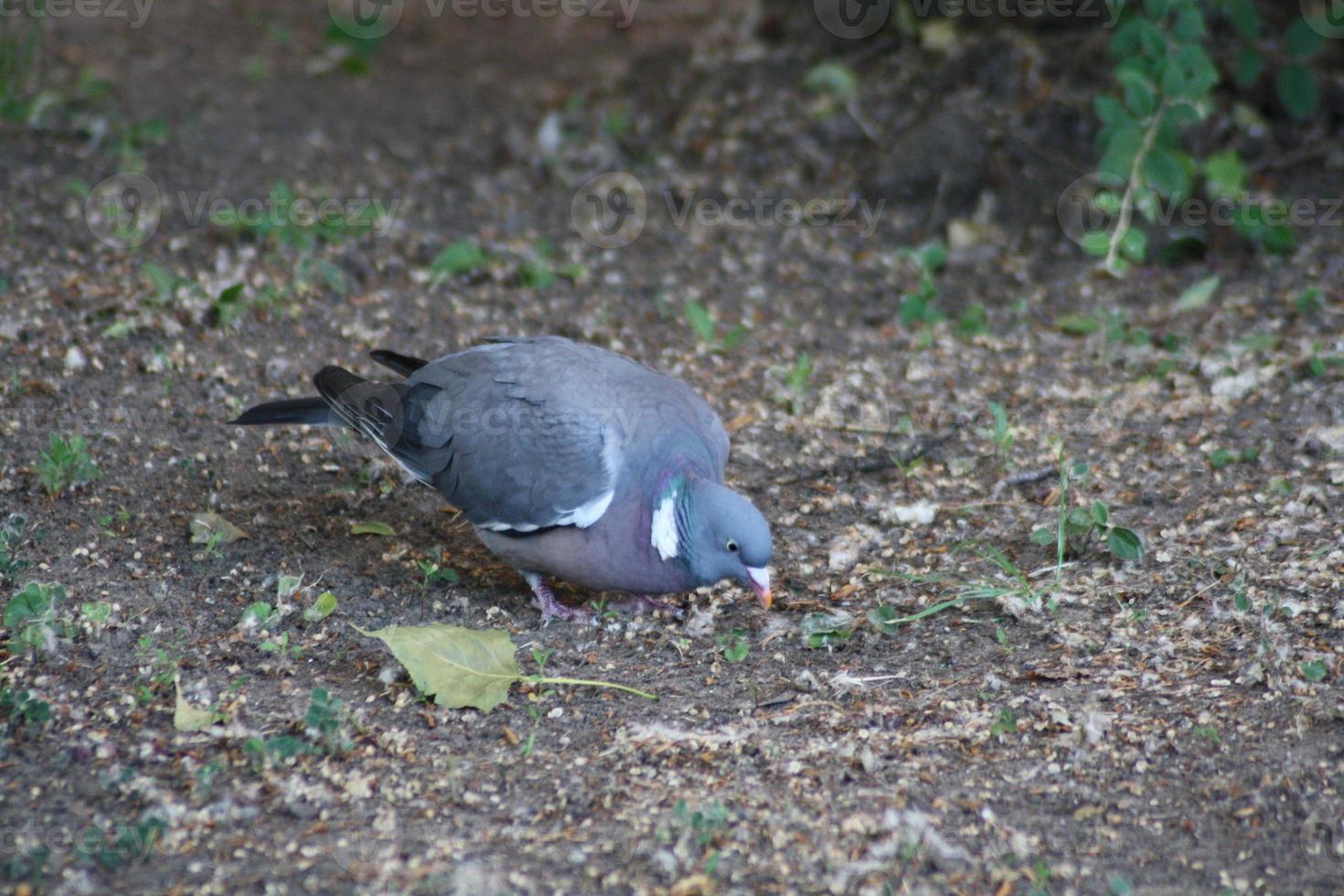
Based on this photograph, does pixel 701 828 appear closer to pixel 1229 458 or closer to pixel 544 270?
pixel 1229 458

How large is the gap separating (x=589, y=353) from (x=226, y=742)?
1610mm

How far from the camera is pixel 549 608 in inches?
158

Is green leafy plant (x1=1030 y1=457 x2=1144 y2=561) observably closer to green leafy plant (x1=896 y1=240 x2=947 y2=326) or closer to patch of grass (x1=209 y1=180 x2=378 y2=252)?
green leafy plant (x1=896 y1=240 x2=947 y2=326)

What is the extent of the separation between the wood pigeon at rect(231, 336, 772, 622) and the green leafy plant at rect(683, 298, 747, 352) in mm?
1224

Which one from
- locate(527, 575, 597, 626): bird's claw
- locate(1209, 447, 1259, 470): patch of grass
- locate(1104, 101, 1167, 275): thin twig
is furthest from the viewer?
locate(1104, 101, 1167, 275): thin twig

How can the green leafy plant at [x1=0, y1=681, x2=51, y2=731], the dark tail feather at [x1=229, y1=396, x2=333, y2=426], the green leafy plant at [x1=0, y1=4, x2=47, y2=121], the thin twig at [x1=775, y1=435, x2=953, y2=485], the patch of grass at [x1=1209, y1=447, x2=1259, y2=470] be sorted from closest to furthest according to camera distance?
the green leafy plant at [x1=0, y1=681, x2=51, y2=731] → the dark tail feather at [x1=229, y1=396, x2=333, y2=426] → the patch of grass at [x1=1209, y1=447, x2=1259, y2=470] → the thin twig at [x1=775, y1=435, x2=953, y2=485] → the green leafy plant at [x1=0, y1=4, x2=47, y2=121]

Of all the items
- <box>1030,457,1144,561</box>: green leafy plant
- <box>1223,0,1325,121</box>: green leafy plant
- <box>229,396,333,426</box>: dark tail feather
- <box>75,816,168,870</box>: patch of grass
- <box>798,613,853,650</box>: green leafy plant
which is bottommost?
<box>798,613,853,650</box>: green leafy plant

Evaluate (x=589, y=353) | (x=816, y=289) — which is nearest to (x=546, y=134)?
(x=816, y=289)

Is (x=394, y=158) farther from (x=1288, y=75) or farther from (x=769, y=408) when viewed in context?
(x=1288, y=75)

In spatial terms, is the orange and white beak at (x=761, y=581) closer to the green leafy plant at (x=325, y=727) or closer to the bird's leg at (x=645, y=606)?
the bird's leg at (x=645, y=606)

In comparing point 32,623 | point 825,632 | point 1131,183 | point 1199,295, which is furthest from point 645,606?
point 1199,295

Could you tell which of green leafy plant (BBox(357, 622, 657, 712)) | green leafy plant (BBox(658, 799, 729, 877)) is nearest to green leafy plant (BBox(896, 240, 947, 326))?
green leafy plant (BBox(357, 622, 657, 712))

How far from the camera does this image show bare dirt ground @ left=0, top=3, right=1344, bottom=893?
2.87m

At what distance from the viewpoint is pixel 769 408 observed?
5047mm
